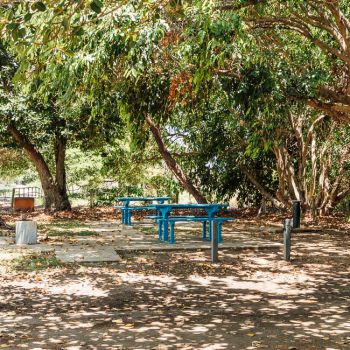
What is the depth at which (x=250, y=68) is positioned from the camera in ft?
35.7

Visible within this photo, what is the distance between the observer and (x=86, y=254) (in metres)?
→ 11.5

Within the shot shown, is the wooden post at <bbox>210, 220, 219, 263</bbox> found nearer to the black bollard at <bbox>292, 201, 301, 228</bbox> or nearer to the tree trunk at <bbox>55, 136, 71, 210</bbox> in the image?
the black bollard at <bbox>292, 201, 301, 228</bbox>

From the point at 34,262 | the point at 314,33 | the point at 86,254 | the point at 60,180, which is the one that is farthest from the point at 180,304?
the point at 60,180

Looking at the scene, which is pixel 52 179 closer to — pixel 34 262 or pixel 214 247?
pixel 34 262

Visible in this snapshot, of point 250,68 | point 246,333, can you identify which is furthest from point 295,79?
point 246,333

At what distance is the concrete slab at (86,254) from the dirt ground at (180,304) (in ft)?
1.31

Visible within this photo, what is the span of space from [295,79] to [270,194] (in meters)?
13.1

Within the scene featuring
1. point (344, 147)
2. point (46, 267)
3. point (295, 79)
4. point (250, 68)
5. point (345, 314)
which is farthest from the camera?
point (344, 147)

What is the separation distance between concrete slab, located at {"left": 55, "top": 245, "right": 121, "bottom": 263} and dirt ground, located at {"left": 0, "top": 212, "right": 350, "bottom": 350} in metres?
0.40

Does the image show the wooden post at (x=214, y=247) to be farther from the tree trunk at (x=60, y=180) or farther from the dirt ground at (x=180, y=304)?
the tree trunk at (x=60, y=180)

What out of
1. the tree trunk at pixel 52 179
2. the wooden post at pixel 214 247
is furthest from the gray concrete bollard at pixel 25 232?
the tree trunk at pixel 52 179

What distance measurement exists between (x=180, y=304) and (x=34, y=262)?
4.33 m

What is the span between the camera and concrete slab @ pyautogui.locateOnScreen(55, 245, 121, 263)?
35.2ft

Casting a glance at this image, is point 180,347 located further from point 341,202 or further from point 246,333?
point 341,202
